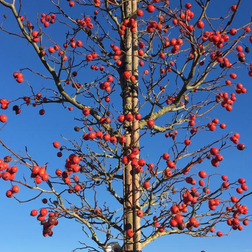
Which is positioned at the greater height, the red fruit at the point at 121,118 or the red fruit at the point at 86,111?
the red fruit at the point at 86,111

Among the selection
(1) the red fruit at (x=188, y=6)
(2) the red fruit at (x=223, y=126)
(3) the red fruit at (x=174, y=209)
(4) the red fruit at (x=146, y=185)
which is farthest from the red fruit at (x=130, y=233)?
(1) the red fruit at (x=188, y=6)

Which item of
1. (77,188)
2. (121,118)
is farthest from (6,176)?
(121,118)

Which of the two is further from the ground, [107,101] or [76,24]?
[76,24]

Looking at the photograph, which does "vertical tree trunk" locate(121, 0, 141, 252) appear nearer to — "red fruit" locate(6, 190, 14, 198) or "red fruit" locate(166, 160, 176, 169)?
"red fruit" locate(166, 160, 176, 169)

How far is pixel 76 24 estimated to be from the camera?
23.1 feet

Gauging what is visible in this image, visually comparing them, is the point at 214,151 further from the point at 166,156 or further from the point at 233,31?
the point at 233,31

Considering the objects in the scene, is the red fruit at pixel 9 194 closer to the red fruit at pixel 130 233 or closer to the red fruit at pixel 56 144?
the red fruit at pixel 56 144

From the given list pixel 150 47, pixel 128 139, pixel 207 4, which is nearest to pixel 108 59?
pixel 150 47

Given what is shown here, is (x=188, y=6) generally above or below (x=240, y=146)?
above

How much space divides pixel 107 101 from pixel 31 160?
7.18ft

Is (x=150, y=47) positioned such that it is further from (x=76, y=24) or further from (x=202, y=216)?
(x=202, y=216)

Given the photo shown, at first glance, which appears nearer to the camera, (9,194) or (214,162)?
(9,194)

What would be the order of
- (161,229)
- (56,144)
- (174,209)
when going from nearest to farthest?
(174,209)
(161,229)
(56,144)

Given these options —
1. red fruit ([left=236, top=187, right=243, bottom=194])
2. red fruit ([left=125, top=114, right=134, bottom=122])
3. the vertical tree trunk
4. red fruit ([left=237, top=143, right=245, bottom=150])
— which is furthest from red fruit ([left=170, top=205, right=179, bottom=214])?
red fruit ([left=125, top=114, right=134, bottom=122])
